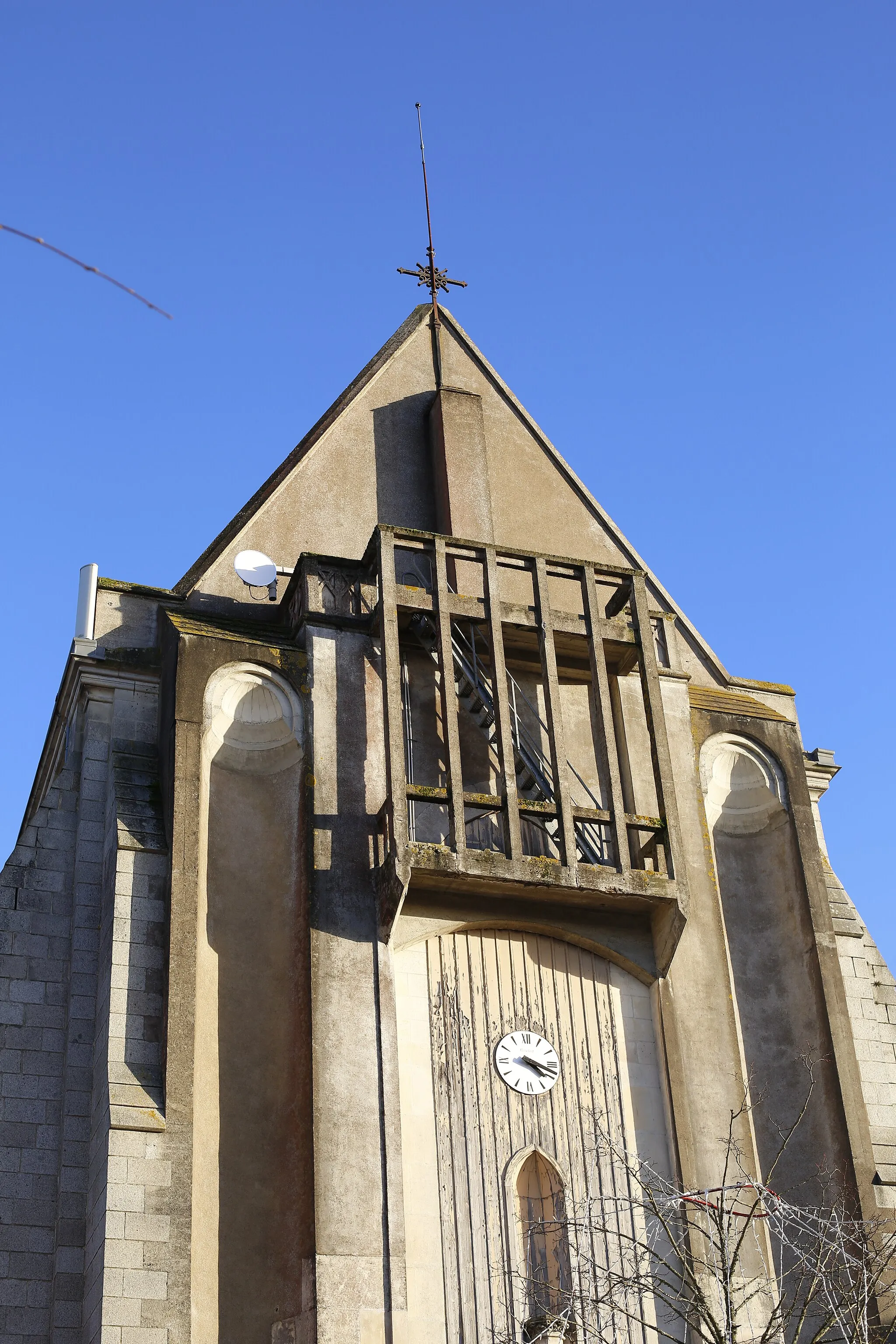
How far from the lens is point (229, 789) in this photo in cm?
2217

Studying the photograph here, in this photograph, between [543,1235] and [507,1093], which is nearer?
[543,1235]

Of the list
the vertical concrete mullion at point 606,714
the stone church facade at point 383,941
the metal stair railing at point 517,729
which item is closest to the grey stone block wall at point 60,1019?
the stone church facade at point 383,941

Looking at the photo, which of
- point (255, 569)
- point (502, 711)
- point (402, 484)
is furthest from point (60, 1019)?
point (402, 484)

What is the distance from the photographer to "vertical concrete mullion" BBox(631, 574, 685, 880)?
22.5m

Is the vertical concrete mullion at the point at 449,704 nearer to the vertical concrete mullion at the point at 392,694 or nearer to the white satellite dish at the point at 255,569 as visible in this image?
the vertical concrete mullion at the point at 392,694

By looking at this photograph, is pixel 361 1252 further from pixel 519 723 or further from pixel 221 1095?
pixel 519 723

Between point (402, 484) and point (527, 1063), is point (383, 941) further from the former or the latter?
point (402, 484)

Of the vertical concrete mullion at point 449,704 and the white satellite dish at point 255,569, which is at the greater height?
the white satellite dish at point 255,569

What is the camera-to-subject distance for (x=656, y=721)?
23.2m

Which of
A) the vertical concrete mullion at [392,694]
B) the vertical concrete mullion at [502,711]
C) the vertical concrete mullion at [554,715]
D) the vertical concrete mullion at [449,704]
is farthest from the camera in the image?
the vertical concrete mullion at [554,715]

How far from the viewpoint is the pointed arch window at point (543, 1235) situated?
19.9m

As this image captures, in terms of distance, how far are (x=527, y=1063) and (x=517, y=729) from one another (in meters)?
4.40

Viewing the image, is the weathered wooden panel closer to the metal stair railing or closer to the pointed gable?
the metal stair railing

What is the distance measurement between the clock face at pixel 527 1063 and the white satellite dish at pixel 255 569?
7.18 meters
